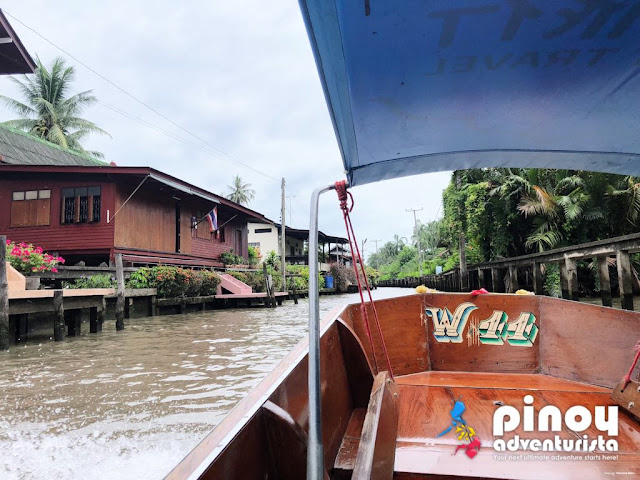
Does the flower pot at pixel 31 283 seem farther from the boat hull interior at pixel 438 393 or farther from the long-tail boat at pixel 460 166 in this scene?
the long-tail boat at pixel 460 166

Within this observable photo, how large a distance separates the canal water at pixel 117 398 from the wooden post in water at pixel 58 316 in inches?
9.4

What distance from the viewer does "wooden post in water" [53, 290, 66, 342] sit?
714 centimetres

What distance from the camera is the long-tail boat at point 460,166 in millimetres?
1104

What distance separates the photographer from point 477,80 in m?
1.36

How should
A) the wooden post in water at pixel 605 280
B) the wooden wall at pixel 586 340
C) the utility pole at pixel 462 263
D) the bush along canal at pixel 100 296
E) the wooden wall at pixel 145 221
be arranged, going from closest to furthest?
the wooden wall at pixel 586 340
the wooden post in water at pixel 605 280
the bush along canal at pixel 100 296
the wooden wall at pixel 145 221
the utility pole at pixel 462 263

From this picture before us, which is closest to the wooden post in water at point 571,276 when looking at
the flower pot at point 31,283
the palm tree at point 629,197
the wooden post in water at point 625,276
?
the wooden post in water at point 625,276

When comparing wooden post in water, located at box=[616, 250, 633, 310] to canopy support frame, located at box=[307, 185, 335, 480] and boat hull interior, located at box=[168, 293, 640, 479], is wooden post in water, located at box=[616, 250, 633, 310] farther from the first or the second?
canopy support frame, located at box=[307, 185, 335, 480]

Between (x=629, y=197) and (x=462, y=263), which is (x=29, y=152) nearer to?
(x=462, y=263)

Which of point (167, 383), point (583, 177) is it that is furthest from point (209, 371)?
point (583, 177)

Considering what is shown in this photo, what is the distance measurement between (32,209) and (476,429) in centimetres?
1570

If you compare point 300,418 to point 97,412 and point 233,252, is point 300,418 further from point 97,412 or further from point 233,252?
point 233,252

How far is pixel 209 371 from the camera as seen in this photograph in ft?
16.3

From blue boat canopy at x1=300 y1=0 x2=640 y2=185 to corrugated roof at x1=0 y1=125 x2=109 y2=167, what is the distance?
1646 centimetres

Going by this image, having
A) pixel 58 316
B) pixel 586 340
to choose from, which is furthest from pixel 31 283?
pixel 586 340
